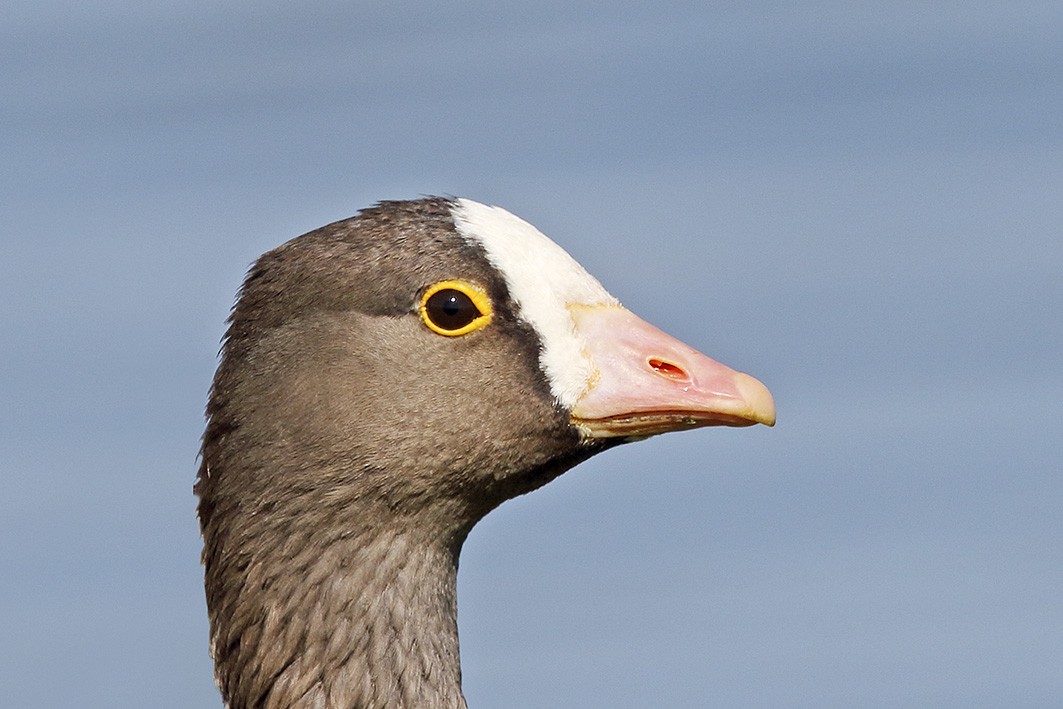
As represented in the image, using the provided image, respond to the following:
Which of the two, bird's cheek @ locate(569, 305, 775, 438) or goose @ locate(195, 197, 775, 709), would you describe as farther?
goose @ locate(195, 197, 775, 709)

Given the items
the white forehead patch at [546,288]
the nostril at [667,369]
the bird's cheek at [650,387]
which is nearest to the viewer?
the bird's cheek at [650,387]

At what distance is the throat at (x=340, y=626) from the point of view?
7242mm

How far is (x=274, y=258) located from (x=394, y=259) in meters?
0.52

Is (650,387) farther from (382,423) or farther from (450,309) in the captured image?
(382,423)

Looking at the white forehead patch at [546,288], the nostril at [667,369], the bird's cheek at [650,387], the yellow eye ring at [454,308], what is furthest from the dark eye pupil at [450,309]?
the nostril at [667,369]

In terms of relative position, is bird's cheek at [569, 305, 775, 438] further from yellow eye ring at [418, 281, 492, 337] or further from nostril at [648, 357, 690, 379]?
yellow eye ring at [418, 281, 492, 337]

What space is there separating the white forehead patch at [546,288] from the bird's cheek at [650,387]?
0.04 meters

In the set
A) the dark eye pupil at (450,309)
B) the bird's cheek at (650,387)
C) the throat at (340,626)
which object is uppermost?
the dark eye pupil at (450,309)

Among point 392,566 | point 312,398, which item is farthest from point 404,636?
point 312,398

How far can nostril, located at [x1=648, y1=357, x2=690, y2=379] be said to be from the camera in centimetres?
718

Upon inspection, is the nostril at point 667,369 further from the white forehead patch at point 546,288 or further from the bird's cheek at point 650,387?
the white forehead patch at point 546,288

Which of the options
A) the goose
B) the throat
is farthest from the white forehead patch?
the throat

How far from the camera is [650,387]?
23.5 feet

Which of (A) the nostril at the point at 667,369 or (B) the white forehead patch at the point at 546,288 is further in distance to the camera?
(B) the white forehead patch at the point at 546,288
